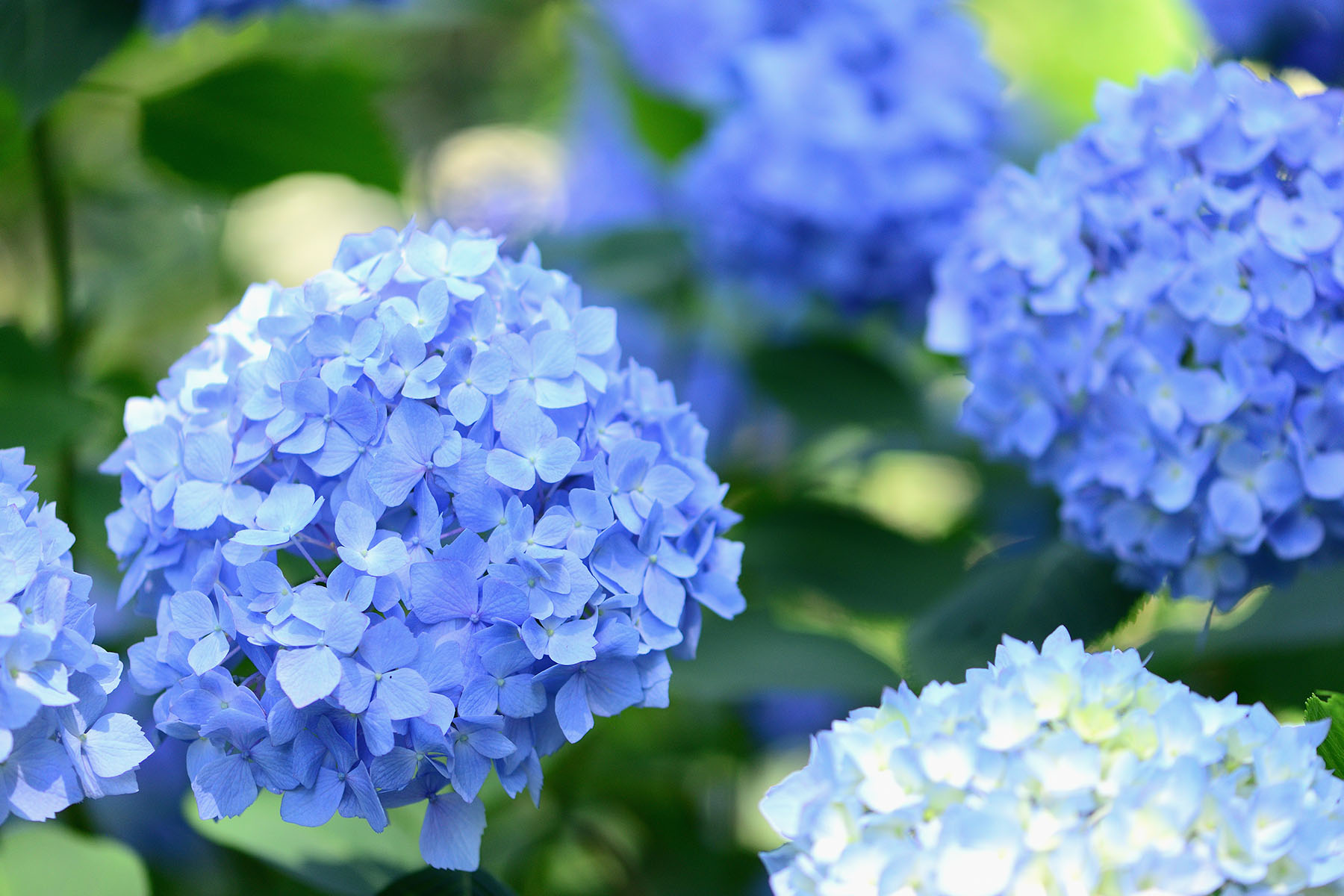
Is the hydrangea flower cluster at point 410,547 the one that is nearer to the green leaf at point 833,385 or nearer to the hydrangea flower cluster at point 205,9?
the hydrangea flower cluster at point 205,9

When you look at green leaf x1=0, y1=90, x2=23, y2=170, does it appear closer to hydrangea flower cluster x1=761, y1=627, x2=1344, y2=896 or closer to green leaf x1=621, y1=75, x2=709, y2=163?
green leaf x1=621, y1=75, x2=709, y2=163

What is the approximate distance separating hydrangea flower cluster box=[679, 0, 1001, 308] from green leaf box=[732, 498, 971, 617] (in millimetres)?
215

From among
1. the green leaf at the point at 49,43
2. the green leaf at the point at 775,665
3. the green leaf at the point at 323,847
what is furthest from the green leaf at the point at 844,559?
the green leaf at the point at 49,43

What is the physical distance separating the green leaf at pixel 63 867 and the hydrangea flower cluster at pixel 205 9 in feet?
1.87

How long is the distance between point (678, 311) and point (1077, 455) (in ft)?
2.12

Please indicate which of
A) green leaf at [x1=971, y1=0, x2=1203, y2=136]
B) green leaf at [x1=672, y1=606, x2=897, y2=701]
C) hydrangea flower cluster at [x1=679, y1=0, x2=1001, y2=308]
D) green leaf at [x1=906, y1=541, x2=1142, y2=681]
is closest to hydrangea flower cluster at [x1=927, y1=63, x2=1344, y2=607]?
green leaf at [x1=906, y1=541, x2=1142, y2=681]

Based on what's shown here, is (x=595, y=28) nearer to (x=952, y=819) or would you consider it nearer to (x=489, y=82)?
(x=952, y=819)

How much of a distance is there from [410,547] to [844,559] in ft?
1.87

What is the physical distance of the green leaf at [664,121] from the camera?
124 cm

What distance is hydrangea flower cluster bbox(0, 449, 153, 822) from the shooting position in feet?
1.50

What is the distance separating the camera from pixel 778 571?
1.02 meters

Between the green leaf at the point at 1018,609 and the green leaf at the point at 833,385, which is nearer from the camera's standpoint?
the green leaf at the point at 1018,609

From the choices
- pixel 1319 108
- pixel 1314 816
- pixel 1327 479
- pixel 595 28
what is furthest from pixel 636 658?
pixel 595 28

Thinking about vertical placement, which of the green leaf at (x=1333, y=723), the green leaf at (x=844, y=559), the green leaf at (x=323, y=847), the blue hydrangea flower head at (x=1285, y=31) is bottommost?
the green leaf at (x=323, y=847)
